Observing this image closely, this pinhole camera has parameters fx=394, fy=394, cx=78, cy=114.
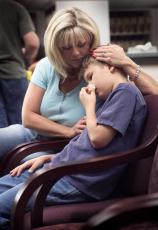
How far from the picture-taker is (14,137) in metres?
1.92

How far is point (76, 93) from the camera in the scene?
1.80 m

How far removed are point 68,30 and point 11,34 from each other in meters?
1.12

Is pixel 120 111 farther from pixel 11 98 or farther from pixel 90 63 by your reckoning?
pixel 11 98

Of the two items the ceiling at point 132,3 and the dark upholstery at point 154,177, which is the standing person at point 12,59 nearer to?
the dark upholstery at point 154,177

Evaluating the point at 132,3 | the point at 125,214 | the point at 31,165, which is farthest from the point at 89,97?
the point at 132,3

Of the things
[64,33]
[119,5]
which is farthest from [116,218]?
[119,5]

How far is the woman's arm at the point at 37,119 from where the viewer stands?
1.80 m

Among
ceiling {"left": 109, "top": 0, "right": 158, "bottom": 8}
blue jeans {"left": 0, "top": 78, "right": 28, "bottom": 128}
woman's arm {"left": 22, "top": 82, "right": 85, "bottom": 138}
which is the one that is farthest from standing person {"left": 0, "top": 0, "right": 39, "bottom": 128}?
ceiling {"left": 109, "top": 0, "right": 158, "bottom": 8}

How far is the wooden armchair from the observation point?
1268 millimetres

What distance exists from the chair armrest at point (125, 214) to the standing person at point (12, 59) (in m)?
1.91

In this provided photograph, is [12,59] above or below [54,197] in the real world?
above

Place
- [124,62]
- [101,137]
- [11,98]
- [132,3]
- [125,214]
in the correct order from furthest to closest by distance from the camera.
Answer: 1. [132,3]
2. [11,98]
3. [124,62]
4. [101,137]
5. [125,214]

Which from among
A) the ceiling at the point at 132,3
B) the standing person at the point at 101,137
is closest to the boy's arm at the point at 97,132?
the standing person at the point at 101,137

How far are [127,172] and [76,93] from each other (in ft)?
1.49
